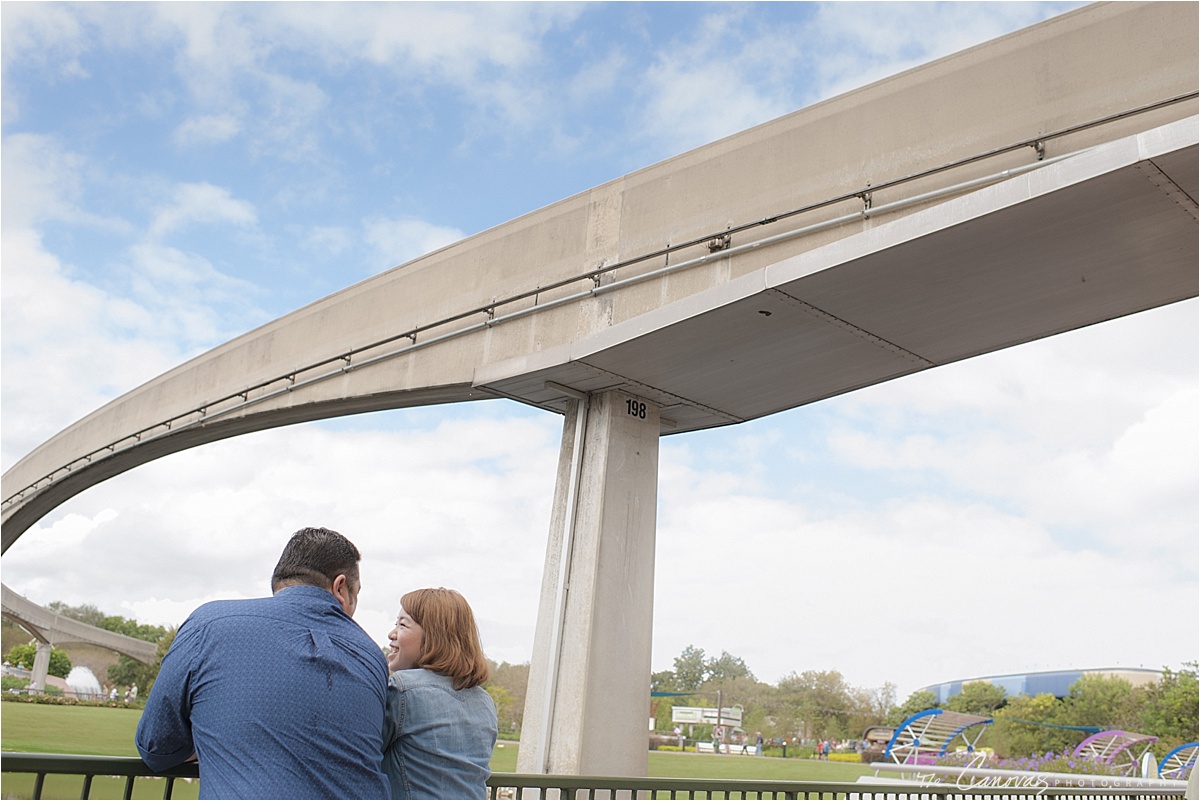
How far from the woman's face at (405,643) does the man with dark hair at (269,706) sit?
23 centimetres

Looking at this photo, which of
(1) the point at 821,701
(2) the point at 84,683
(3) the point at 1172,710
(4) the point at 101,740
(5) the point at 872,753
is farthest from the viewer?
(1) the point at 821,701

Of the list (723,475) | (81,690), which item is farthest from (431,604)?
(723,475)

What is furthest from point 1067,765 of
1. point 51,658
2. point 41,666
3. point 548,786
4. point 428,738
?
point 51,658

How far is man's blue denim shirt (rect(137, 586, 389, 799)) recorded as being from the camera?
1972 mm

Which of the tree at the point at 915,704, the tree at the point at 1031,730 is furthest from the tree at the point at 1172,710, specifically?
the tree at the point at 915,704

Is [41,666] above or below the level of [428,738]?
below

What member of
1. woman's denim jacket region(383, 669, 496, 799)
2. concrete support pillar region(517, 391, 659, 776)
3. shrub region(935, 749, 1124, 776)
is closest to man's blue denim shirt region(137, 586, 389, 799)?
woman's denim jacket region(383, 669, 496, 799)

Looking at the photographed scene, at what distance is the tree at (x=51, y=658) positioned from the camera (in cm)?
3894

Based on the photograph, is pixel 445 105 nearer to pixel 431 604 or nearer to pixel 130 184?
pixel 431 604

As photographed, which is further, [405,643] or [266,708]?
[405,643]

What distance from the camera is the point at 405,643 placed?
2439 mm

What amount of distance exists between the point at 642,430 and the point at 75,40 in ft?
32.7

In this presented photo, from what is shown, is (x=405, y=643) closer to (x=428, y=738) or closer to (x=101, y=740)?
(x=428, y=738)

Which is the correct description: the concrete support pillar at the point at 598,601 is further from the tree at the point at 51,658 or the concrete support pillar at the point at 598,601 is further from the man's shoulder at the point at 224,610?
the tree at the point at 51,658
